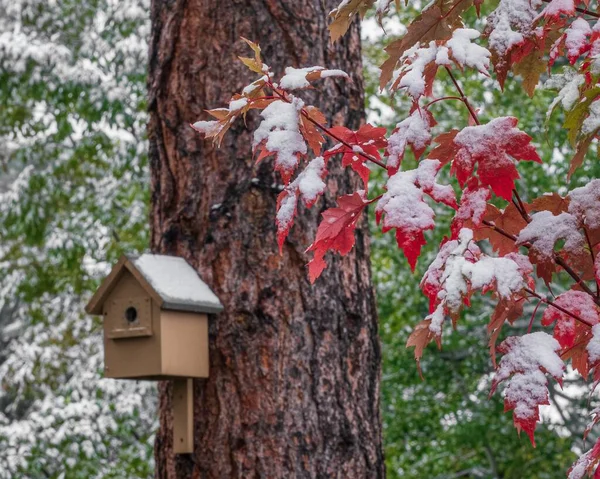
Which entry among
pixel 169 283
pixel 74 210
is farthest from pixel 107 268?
pixel 169 283

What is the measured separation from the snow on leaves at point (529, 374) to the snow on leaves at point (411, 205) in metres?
0.16

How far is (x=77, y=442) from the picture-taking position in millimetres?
6953

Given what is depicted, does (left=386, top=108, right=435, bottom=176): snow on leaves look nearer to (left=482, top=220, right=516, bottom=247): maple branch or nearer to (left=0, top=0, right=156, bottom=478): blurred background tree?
(left=482, top=220, right=516, bottom=247): maple branch

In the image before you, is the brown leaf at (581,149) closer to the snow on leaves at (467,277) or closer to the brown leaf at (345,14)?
the snow on leaves at (467,277)

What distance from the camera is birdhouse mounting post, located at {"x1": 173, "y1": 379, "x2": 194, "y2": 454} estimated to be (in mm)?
2389

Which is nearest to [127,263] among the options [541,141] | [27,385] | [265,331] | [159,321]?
[159,321]

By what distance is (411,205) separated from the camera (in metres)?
1.19

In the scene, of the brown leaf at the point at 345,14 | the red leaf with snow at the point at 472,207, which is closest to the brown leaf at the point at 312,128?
the brown leaf at the point at 345,14

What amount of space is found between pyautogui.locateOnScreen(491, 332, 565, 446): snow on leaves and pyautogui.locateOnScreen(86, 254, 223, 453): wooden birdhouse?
51.5 inches

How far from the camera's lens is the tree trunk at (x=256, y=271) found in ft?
7.69

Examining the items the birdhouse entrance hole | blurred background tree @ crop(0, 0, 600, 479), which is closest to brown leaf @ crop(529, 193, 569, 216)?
the birdhouse entrance hole

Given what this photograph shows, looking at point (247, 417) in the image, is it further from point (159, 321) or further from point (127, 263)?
point (127, 263)

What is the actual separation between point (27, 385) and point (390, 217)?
7.56 m

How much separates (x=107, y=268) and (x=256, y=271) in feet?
17.1
